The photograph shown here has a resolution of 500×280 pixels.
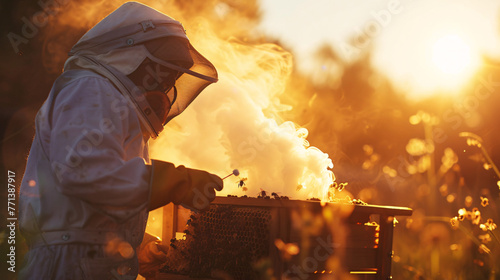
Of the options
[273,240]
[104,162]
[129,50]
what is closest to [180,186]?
[104,162]

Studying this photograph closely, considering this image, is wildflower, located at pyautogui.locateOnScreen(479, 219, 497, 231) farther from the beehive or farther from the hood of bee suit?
the hood of bee suit

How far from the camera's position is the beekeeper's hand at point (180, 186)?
8.06ft

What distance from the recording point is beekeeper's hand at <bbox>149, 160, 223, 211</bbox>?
2.46 meters

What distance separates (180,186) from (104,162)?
0.42 metres

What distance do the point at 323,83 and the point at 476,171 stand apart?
5.24 m

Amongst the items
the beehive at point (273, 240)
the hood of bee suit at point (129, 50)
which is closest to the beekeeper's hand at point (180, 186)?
the hood of bee suit at point (129, 50)

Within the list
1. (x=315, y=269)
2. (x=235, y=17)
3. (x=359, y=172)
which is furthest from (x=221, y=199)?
(x=359, y=172)

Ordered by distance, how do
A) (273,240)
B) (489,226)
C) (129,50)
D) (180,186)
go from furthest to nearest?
(273,240) → (489,226) → (129,50) → (180,186)

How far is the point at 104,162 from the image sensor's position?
235cm

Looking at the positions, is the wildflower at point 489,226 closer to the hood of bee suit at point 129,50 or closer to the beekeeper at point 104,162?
the beekeeper at point 104,162

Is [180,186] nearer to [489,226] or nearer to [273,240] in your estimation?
[273,240]

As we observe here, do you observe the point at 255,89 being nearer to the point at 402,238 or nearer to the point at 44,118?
the point at 44,118

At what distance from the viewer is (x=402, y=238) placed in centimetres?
1026

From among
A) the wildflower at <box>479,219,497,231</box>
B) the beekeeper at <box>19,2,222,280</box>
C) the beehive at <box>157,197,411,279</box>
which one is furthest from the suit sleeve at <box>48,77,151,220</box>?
the wildflower at <box>479,219,497,231</box>
